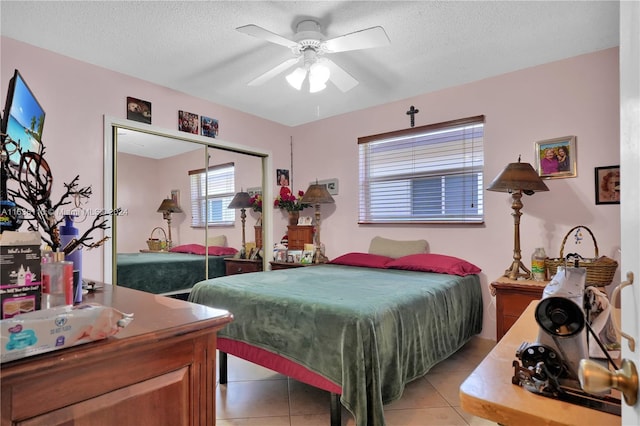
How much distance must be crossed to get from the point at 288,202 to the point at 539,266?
2671mm

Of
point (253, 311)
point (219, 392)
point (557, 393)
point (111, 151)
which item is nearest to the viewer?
point (557, 393)

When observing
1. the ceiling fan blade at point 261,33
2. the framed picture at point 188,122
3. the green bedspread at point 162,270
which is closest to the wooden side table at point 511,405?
the ceiling fan blade at point 261,33

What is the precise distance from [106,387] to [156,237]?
2878 millimetres

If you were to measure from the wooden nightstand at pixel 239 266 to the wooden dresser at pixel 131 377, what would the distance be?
2.93m

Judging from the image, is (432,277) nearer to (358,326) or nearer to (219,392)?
(358,326)

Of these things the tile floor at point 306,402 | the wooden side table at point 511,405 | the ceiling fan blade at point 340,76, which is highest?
the ceiling fan blade at point 340,76

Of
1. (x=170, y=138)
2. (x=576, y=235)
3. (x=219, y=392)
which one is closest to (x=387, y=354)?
(x=219, y=392)

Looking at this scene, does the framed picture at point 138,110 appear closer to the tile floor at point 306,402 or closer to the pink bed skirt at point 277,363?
the pink bed skirt at point 277,363

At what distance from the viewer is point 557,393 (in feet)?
2.50

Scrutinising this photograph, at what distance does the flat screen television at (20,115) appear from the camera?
4.14 feet

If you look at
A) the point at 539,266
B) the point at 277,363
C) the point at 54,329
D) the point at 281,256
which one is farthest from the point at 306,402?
the point at 281,256

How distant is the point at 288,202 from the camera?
167 inches

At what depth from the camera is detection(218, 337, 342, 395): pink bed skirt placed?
5.87ft

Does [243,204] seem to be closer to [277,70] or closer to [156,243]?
[156,243]
